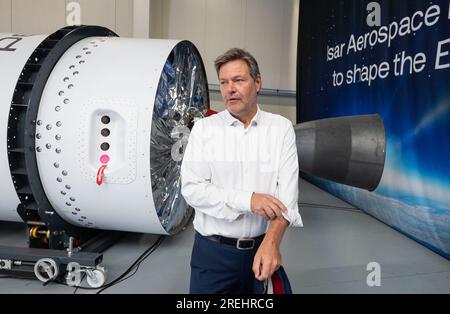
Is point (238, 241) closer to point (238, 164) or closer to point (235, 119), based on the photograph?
point (238, 164)

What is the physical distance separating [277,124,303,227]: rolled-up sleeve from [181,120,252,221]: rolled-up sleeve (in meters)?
0.15

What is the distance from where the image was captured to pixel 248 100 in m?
1.38

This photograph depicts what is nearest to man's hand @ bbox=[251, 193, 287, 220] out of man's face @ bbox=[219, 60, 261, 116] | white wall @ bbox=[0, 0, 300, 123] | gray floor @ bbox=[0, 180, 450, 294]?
man's face @ bbox=[219, 60, 261, 116]

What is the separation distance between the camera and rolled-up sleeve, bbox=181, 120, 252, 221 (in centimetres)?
132

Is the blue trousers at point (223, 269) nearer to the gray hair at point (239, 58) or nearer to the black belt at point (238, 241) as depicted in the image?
the black belt at point (238, 241)

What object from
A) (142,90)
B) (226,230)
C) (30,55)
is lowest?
(226,230)

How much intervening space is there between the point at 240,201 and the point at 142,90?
1.16 meters

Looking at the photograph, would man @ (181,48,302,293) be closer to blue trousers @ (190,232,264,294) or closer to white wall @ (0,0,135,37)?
blue trousers @ (190,232,264,294)

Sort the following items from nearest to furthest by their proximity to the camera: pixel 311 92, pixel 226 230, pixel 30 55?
pixel 226 230, pixel 30 55, pixel 311 92

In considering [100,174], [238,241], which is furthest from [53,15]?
[238,241]

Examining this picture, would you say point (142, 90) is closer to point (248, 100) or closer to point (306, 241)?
point (248, 100)

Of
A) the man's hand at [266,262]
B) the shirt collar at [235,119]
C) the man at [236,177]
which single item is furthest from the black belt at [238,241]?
the shirt collar at [235,119]

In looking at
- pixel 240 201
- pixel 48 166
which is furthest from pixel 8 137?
pixel 240 201

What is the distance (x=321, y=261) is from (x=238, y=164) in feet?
5.09
